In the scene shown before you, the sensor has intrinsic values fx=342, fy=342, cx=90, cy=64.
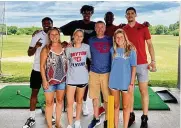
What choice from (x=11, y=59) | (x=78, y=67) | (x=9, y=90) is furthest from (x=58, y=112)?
(x=11, y=59)

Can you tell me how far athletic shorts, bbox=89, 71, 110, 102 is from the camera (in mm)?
4023

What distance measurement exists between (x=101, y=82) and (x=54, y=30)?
2.73ft

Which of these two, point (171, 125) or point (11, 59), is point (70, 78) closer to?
point (171, 125)

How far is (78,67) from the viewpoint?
3912mm

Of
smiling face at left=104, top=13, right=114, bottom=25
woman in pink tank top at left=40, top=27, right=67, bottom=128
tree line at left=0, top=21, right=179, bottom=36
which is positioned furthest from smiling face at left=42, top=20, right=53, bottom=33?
tree line at left=0, top=21, right=179, bottom=36

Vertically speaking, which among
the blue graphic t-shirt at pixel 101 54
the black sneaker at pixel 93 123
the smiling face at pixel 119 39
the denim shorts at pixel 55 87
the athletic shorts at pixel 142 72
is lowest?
the black sneaker at pixel 93 123

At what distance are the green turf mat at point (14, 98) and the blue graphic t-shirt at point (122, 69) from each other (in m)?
1.93

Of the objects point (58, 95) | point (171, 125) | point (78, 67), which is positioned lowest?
point (171, 125)

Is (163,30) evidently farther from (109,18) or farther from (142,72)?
(142,72)

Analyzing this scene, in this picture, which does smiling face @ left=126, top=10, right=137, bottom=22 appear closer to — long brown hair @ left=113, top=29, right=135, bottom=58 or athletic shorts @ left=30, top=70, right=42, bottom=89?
long brown hair @ left=113, top=29, right=135, bottom=58

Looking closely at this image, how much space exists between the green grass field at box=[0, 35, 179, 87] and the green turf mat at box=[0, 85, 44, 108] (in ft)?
5.86

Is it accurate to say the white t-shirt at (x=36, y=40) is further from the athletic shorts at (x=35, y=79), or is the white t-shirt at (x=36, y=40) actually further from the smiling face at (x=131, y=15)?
the smiling face at (x=131, y=15)

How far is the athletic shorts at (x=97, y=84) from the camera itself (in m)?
4.02

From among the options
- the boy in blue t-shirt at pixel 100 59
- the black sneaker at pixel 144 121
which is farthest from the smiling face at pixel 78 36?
the black sneaker at pixel 144 121
